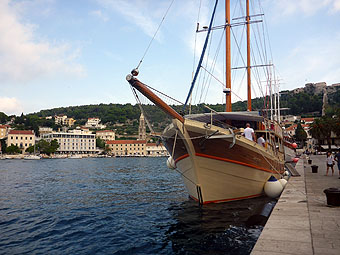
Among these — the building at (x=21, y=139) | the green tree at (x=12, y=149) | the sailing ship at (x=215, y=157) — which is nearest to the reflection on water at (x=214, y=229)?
the sailing ship at (x=215, y=157)

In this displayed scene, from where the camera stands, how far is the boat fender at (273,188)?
11.2m

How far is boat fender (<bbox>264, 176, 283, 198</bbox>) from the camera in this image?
442 inches

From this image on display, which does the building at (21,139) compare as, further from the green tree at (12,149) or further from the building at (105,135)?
the building at (105,135)

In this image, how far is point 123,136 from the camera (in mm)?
179750

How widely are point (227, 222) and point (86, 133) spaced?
14064cm

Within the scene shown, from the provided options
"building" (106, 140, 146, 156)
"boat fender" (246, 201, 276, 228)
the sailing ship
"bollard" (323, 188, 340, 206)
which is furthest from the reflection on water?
"building" (106, 140, 146, 156)

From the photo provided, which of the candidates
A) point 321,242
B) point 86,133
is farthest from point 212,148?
point 86,133

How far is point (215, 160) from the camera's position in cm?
946

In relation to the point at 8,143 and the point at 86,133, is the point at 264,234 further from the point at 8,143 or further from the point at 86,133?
the point at 86,133

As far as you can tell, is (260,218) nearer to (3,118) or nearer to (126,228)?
(126,228)

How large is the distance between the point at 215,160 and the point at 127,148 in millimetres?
134771

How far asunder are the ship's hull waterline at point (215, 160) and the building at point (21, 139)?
12838cm

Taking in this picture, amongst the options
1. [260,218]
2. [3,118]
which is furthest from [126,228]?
[3,118]

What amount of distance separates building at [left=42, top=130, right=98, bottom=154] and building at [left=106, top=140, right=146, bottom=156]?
9.94 meters
